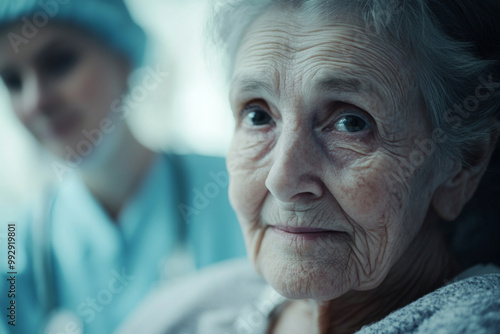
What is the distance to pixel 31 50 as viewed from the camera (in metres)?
1.24

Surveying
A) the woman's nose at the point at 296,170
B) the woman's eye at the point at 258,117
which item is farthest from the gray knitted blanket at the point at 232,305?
the woman's eye at the point at 258,117

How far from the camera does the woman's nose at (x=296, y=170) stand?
2.31ft

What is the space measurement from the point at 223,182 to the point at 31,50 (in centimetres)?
75

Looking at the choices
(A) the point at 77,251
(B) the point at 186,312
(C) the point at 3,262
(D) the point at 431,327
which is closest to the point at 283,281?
(D) the point at 431,327

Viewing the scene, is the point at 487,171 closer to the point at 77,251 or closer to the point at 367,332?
the point at 367,332

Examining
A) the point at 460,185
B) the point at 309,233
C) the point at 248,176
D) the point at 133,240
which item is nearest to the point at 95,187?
the point at 133,240

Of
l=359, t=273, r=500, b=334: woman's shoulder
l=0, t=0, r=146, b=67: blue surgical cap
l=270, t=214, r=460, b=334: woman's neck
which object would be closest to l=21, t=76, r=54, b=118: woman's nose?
l=0, t=0, r=146, b=67: blue surgical cap

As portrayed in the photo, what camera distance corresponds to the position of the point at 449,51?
2.34 ft

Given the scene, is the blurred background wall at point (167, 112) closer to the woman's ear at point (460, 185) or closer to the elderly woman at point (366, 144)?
the elderly woman at point (366, 144)

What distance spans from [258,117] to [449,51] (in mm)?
356

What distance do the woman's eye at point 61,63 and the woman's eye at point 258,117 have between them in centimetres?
77

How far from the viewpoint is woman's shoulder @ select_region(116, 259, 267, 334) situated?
108cm

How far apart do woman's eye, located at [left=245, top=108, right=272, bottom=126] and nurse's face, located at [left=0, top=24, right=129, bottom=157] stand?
2.49 feet

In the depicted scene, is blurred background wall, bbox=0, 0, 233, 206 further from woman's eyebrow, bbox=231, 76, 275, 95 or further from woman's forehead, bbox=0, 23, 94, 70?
woman's eyebrow, bbox=231, 76, 275, 95
